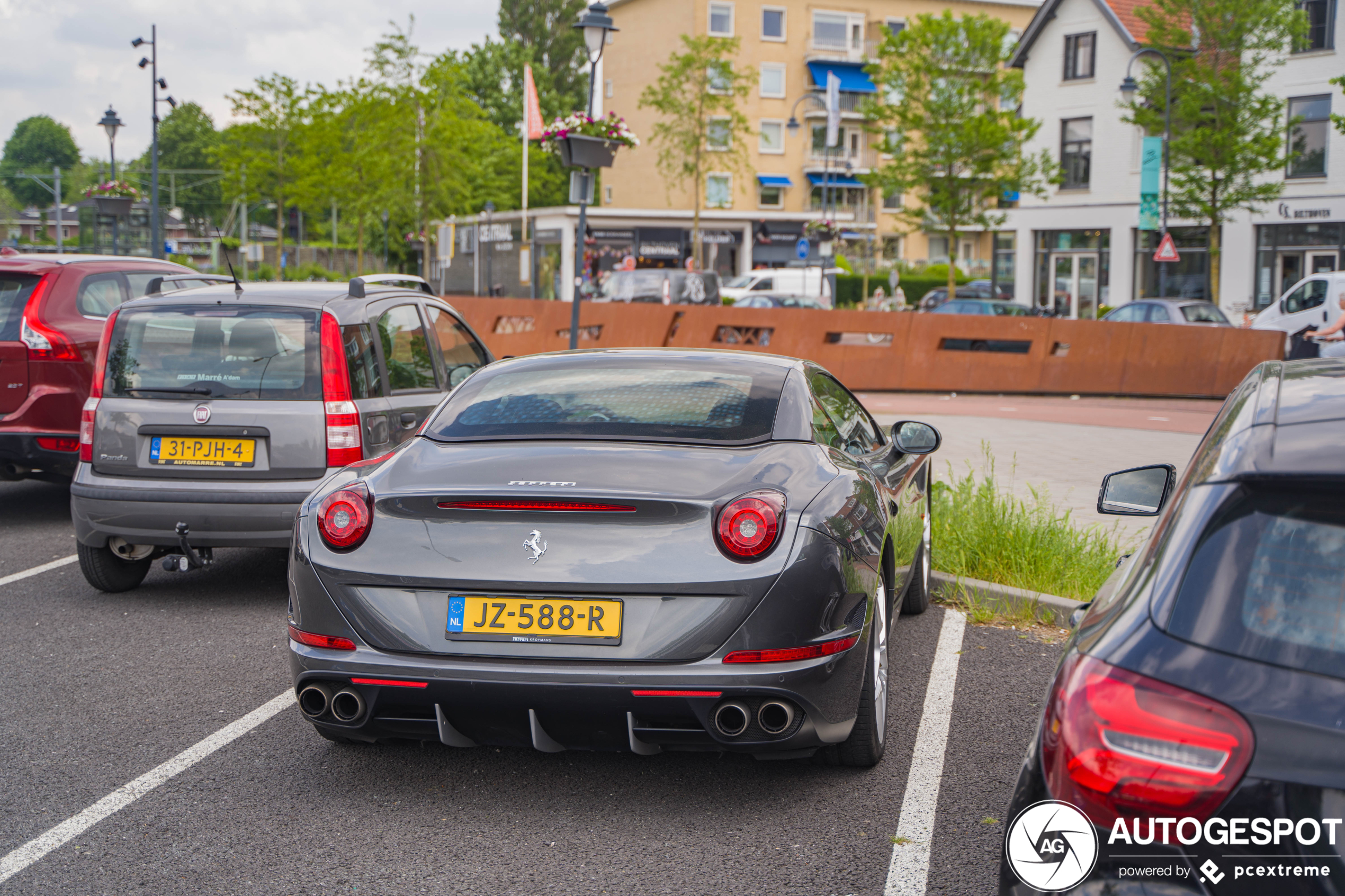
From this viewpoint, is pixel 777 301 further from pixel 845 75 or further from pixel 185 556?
pixel 845 75

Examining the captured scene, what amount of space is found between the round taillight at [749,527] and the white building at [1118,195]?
122ft

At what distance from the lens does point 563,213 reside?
2331 inches

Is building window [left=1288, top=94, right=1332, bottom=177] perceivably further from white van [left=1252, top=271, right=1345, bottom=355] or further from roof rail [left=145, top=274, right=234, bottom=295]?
roof rail [left=145, top=274, right=234, bottom=295]

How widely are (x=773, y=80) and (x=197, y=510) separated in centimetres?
6574

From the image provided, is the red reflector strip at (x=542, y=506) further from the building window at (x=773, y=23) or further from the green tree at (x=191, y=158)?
the green tree at (x=191, y=158)

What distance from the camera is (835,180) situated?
228 ft

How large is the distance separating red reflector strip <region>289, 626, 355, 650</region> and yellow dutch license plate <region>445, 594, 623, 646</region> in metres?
0.33

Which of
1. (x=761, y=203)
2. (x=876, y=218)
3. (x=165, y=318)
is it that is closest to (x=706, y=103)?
(x=761, y=203)

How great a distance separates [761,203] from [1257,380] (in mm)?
66375

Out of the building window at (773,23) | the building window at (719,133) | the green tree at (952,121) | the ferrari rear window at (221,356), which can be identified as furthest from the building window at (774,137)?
the ferrari rear window at (221,356)

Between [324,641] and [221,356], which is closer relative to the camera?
[324,641]

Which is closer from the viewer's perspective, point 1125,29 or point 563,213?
point 1125,29

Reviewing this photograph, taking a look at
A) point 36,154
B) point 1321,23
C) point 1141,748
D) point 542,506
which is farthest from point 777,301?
point 36,154

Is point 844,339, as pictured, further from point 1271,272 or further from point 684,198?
point 684,198
